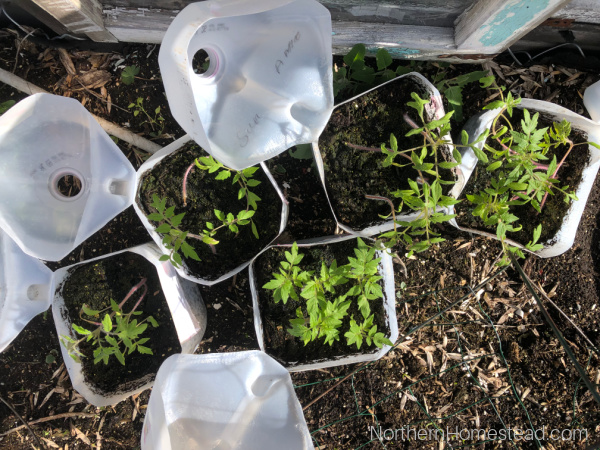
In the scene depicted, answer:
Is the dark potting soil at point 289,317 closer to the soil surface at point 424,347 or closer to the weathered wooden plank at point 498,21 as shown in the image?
the soil surface at point 424,347

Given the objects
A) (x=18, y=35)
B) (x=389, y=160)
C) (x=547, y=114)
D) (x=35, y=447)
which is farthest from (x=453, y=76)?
(x=35, y=447)

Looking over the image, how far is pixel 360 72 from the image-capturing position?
155 cm

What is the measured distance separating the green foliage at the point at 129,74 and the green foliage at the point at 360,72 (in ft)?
Result: 2.65

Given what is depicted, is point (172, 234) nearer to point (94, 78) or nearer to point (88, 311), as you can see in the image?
point (88, 311)

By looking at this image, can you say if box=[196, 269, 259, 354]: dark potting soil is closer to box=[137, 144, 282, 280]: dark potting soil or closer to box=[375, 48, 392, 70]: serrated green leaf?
box=[137, 144, 282, 280]: dark potting soil

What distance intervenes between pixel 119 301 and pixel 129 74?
0.90 m

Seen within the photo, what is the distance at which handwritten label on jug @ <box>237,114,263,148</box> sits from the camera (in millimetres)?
1316

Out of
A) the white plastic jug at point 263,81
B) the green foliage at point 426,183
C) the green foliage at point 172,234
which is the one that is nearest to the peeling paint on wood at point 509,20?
the green foliage at point 426,183

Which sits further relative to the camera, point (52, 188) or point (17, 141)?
point (52, 188)

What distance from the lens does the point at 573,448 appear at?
1805mm

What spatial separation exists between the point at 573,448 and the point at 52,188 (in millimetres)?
2286

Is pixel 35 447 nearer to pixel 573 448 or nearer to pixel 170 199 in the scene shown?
pixel 170 199

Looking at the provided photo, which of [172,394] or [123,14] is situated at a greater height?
[123,14]

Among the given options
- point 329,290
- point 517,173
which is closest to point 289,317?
point 329,290
